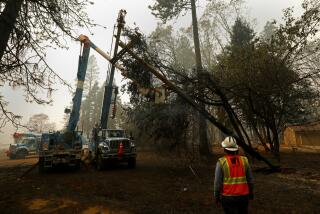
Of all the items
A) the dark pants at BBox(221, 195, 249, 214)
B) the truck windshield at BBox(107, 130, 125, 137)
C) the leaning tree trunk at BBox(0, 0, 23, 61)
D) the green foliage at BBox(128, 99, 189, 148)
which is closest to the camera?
the dark pants at BBox(221, 195, 249, 214)

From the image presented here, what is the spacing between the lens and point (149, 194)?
903cm

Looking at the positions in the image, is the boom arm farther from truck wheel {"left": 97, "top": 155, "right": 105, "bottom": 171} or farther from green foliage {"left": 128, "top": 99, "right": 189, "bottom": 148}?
green foliage {"left": 128, "top": 99, "right": 189, "bottom": 148}

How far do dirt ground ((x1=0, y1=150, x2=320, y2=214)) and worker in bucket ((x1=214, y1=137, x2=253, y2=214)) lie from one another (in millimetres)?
2683

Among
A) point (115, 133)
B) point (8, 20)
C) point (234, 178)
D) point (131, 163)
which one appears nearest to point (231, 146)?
point (234, 178)

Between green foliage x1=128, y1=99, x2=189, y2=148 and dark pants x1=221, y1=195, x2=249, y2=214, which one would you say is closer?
dark pants x1=221, y1=195, x2=249, y2=214

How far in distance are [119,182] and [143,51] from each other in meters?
6.65

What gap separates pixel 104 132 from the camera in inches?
648

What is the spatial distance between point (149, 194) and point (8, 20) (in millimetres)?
6867

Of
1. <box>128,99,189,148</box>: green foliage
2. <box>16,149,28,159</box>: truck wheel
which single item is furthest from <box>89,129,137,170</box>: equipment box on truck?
<box>16,149,28,159</box>: truck wheel

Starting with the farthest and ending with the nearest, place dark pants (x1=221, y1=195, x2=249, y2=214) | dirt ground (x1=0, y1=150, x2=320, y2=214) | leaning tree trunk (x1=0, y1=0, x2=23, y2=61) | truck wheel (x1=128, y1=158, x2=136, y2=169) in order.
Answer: truck wheel (x1=128, y1=158, x2=136, y2=169) < dirt ground (x1=0, y1=150, x2=320, y2=214) < leaning tree trunk (x1=0, y1=0, x2=23, y2=61) < dark pants (x1=221, y1=195, x2=249, y2=214)

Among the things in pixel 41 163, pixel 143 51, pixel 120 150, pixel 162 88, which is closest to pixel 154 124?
pixel 120 150

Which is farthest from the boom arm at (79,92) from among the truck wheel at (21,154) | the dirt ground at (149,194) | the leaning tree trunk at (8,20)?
the truck wheel at (21,154)

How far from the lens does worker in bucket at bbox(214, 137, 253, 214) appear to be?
4348 mm

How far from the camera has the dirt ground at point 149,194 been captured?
731 centimetres
